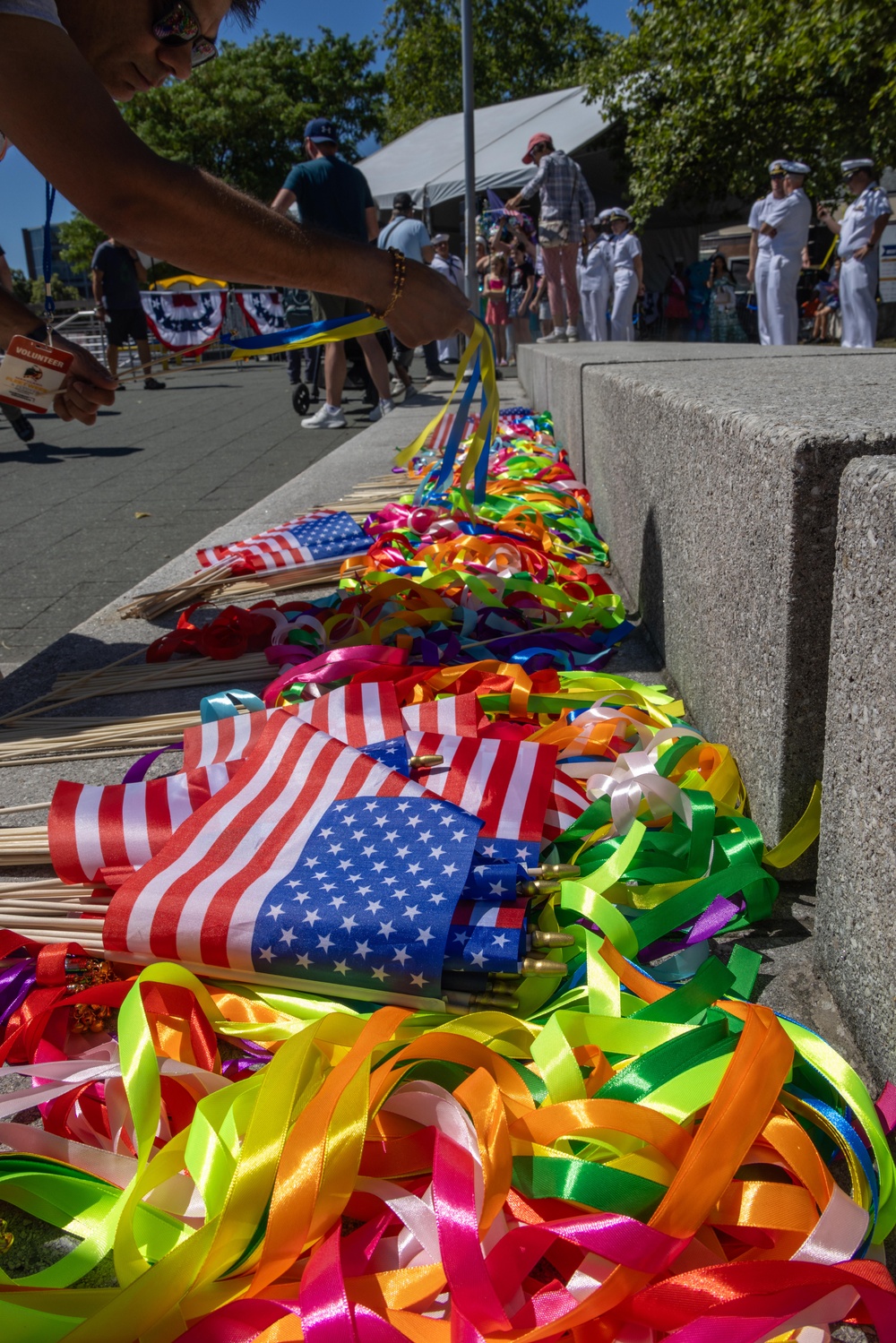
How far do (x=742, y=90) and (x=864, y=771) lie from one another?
19.5 metres

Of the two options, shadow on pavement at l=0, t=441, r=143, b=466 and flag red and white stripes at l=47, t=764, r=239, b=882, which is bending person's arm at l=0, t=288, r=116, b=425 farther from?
shadow on pavement at l=0, t=441, r=143, b=466

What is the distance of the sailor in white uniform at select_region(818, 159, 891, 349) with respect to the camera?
34.1ft

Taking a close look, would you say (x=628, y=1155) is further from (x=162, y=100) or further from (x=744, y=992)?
(x=162, y=100)

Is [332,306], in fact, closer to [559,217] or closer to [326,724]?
[559,217]

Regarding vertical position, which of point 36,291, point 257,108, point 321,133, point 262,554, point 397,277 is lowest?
point 262,554

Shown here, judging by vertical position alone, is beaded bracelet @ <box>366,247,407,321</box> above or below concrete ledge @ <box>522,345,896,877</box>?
above

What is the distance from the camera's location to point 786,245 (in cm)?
1060

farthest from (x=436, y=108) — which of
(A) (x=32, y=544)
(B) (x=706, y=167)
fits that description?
(A) (x=32, y=544)

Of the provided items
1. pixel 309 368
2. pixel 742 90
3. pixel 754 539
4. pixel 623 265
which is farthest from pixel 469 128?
pixel 754 539

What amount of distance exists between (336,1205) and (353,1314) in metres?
0.11

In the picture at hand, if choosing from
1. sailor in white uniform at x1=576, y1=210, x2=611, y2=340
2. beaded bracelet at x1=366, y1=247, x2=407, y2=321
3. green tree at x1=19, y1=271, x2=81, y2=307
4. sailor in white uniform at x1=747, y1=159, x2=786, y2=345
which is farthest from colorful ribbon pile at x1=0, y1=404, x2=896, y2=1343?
green tree at x1=19, y1=271, x2=81, y2=307

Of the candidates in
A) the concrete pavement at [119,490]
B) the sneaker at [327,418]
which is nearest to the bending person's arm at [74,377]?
the concrete pavement at [119,490]

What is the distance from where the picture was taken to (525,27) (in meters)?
44.4

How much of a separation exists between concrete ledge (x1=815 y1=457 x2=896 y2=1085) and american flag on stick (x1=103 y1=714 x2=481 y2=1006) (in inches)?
19.1
